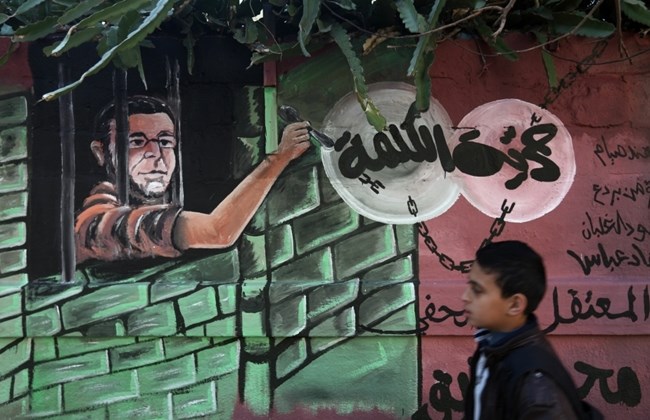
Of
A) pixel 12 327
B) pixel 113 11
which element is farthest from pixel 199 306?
pixel 113 11

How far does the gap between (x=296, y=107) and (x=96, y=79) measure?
127cm

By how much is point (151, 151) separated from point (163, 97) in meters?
0.35

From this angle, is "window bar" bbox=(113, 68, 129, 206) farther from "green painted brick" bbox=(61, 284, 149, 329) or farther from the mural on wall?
"green painted brick" bbox=(61, 284, 149, 329)

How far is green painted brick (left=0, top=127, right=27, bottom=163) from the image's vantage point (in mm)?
4664

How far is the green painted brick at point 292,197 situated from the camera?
187 inches

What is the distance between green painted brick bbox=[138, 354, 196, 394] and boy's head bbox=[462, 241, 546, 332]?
9.18 feet

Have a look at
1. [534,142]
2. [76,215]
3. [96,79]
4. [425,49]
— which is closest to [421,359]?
[534,142]

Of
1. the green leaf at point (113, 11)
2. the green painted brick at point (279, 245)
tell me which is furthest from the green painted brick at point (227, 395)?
→ the green leaf at point (113, 11)

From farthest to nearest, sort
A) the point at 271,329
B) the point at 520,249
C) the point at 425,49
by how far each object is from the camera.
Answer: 1. the point at 271,329
2. the point at 425,49
3. the point at 520,249

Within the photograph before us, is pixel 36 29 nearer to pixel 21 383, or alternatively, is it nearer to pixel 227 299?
pixel 227 299

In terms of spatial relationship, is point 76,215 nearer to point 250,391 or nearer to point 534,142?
point 250,391

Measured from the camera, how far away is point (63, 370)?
461 cm

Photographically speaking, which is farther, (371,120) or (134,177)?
(134,177)

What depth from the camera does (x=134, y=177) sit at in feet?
15.6
